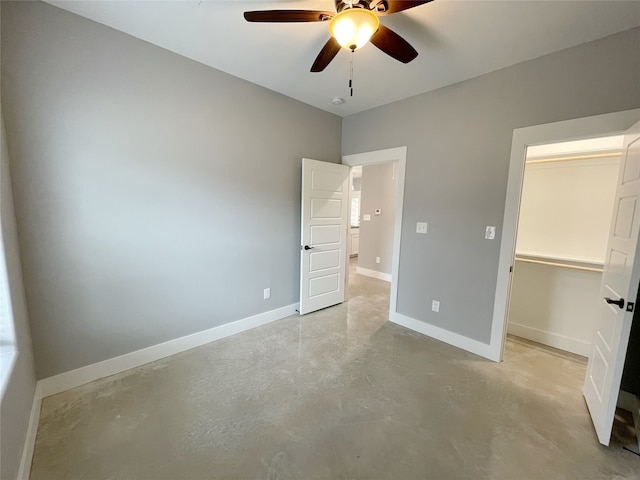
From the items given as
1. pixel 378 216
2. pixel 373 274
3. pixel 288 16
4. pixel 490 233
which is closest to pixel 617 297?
pixel 490 233

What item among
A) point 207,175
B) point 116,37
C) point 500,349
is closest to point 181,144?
point 207,175

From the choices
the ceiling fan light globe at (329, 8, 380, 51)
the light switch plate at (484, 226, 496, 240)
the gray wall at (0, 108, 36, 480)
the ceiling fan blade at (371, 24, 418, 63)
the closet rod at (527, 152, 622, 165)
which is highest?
the ceiling fan blade at (371, 24, 418, 63)

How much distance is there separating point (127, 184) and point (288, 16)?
Result: 1.74 meters

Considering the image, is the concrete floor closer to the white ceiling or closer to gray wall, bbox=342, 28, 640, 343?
gray wall, bbox=342, 28, 640, 343

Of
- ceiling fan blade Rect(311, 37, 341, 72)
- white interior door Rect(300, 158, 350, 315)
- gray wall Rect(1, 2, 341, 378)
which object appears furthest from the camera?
white interior door Rect(300, 158, 350, 315)

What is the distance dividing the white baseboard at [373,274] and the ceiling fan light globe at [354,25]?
440 centimetres

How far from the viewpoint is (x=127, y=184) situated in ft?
7.02

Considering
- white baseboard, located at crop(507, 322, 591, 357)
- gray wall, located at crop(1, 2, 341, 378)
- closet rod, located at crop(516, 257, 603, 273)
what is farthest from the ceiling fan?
white baseboard, located at crop(507, 322, 591, 357)

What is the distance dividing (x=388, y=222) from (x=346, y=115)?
230 cm

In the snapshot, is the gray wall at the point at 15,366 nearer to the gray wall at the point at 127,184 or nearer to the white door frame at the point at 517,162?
the gray wall at the point at 127,184

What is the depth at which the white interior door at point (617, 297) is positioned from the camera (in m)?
1.55

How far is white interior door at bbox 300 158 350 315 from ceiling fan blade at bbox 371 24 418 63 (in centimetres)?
164

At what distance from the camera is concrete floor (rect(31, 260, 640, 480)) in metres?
1.48

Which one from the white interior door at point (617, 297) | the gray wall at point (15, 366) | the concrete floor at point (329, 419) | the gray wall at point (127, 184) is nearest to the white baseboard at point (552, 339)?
the concrete floor at point (329, 419)
